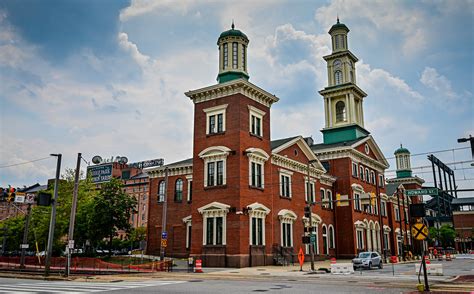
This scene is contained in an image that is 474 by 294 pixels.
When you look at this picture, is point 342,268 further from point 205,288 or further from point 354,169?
point 354,169

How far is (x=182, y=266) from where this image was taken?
39438 millimetres

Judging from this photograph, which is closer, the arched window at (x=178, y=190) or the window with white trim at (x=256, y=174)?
the window with white trim at (x=256, y=174)

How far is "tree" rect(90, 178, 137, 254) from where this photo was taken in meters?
47.8

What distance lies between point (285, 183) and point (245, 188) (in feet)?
27.9

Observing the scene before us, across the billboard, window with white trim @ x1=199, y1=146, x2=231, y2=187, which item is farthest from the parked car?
the billboard

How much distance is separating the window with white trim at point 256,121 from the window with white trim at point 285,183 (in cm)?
562

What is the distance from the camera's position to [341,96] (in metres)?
66.5

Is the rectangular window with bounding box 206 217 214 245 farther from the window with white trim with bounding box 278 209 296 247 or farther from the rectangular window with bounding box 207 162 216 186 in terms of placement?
the window with white trim with bounding box 278 209 296 247

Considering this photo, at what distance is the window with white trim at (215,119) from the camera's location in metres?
40.9

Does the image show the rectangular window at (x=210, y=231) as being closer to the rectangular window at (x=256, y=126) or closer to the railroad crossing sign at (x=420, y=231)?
the rectangular window at (x=256, y=126)

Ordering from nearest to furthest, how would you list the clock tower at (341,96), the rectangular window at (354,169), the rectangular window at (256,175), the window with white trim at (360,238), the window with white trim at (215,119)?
the rectangular window at (256,175) → the window with white trim at (215,119) → the window with white trim at (360,238) → the rectangular window at (354,169) → the clock tower at (341,96)

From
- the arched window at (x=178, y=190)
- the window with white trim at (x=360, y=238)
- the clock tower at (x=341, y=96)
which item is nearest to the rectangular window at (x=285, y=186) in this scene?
the arched window at (x=178, y=190)

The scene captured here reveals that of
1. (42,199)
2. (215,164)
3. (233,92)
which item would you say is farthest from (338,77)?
(42,199)

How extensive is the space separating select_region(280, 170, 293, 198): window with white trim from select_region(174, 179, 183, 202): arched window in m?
12.2
